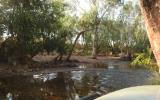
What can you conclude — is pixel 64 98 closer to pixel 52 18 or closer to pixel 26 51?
pixel 26 51

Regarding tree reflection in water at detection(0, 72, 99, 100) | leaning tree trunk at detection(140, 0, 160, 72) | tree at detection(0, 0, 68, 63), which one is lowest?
tree reflection in water at detection(0, 72, 99, 100)

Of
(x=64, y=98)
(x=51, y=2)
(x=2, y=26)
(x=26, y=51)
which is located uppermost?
(x=51, y=2)

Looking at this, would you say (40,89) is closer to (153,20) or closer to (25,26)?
(25,26)

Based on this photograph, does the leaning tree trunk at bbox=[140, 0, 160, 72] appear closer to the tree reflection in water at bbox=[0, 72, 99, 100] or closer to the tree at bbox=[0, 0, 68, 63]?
the tree reflection in water at bbox=[0, 72, 99, 100]

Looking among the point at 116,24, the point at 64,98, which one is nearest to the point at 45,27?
the point at 64,98

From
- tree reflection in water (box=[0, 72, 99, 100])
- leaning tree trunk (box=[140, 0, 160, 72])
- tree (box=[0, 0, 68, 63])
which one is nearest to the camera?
leaning tree trunk (box=[140, 0, 160, 72])

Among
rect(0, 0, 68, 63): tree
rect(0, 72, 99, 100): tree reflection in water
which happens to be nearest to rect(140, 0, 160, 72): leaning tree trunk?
rect(0, 72, 99, 100): tree reflection in water

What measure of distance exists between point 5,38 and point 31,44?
207 cm

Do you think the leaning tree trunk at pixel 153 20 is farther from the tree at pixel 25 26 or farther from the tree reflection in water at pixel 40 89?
the tree at pixel 25 26

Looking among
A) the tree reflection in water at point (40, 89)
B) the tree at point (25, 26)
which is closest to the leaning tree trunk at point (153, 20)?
the tree reflection in water at point (40, 89)

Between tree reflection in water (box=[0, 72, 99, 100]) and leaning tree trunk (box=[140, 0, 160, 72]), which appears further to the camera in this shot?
tree reflection in water (box=[0, 72, 99, 100])

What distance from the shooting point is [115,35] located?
4647 cm

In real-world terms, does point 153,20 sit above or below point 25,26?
below

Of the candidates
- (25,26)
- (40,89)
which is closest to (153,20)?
(40,89)
